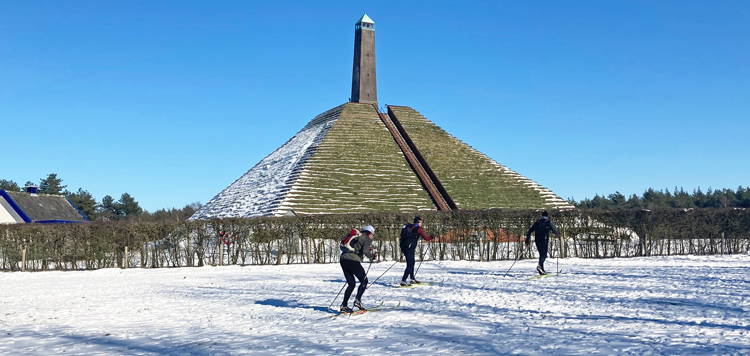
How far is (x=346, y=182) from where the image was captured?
46656mm

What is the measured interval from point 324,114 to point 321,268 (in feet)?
150

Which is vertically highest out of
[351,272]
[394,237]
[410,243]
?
[410,243]

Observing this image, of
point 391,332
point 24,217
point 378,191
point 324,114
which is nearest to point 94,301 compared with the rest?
point 391,332

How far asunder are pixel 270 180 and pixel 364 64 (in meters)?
24.0

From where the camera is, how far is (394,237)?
968 inches

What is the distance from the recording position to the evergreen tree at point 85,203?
247 feet

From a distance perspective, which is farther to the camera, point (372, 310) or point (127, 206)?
point (127, 206)

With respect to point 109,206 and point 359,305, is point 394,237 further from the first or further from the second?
point 109,206

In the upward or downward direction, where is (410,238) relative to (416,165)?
downward

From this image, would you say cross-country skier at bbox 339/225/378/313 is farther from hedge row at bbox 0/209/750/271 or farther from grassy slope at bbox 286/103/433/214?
grassy slope at bbox 286/103/433/214

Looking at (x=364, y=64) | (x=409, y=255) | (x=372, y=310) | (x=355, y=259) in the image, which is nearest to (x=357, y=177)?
(x=364, y=64)

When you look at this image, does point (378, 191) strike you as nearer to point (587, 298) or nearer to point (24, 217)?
point (24, 217)

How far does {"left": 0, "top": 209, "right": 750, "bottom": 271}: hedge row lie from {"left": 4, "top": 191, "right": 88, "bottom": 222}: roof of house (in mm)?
29947

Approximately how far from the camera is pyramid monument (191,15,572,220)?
4369cm
